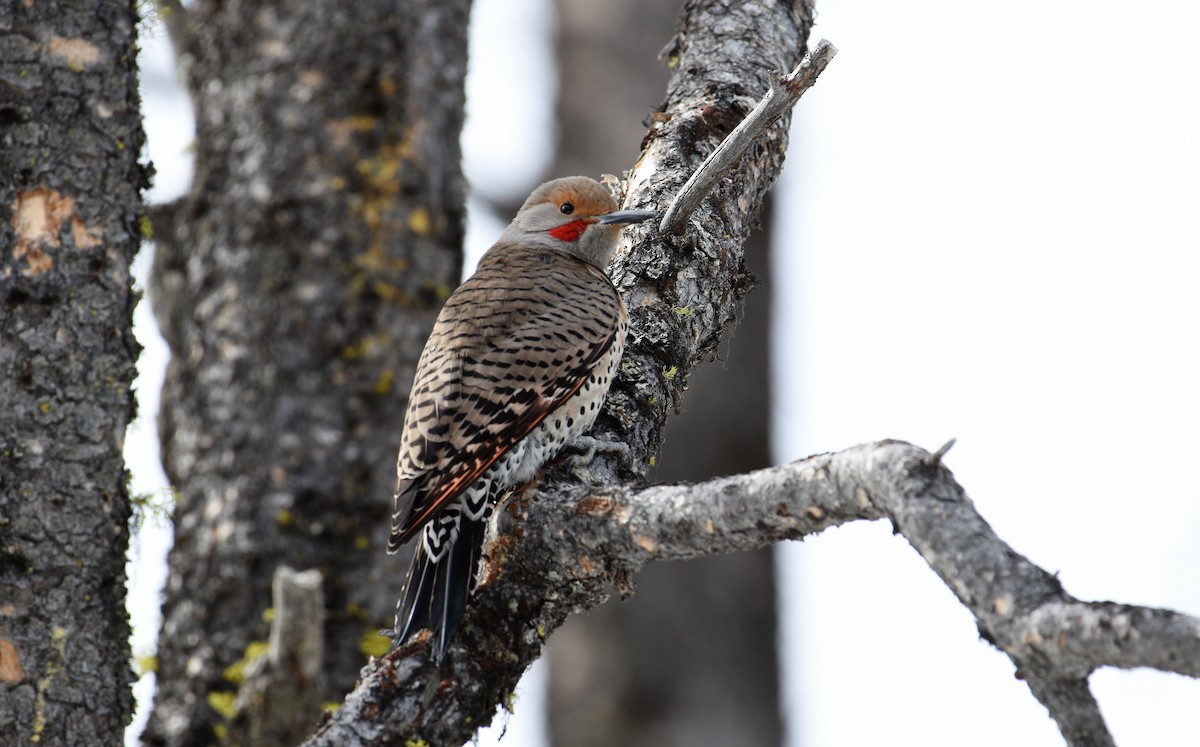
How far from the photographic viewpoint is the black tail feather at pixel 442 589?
3.09 metres

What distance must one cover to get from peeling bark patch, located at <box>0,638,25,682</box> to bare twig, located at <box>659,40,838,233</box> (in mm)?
2132

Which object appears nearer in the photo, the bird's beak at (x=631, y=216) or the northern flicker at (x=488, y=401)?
the northern flicker at (x=488, y=401)

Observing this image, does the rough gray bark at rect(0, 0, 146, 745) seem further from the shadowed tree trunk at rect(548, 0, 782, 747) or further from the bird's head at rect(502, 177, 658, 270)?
the shadowed tree trunk at rect(548, 0, 782, 747)

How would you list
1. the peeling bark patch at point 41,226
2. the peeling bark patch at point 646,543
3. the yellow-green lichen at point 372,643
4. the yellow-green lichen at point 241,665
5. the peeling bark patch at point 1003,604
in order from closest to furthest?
the peeling bark patch at point 1003,604, the peeling bark patch at point 646,543, the peeling bark patch at point 41,226, the yellow-green lichen at point 241,665, the yellow-green lichen at point 372,643

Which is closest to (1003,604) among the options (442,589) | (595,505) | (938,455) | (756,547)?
(938,455)

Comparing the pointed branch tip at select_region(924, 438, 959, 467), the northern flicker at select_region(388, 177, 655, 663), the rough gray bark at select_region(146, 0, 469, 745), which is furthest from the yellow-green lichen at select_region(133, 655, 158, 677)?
the pointed branch tip at select_region(924, 438, 959, 467)

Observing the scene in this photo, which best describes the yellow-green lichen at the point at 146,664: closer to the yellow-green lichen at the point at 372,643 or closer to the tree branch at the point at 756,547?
the yellow-green lichen at the point at 372,643

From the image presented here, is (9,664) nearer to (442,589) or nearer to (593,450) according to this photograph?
(442,589)

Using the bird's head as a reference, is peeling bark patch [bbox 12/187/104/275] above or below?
below

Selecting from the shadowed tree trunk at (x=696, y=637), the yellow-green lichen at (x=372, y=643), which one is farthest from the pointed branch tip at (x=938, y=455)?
the shadowed tree trunk at (x=696, y=637)

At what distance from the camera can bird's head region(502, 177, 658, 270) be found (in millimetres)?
5078

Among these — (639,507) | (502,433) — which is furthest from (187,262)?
(639,507)

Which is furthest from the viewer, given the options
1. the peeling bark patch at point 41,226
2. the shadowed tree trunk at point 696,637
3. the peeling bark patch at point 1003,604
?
the shadowed tree trunk at point 696,637

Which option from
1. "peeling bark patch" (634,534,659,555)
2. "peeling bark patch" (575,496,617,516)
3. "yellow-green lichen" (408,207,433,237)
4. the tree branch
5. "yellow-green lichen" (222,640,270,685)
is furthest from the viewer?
"yellow-green lichen" (408,207,433,237)
